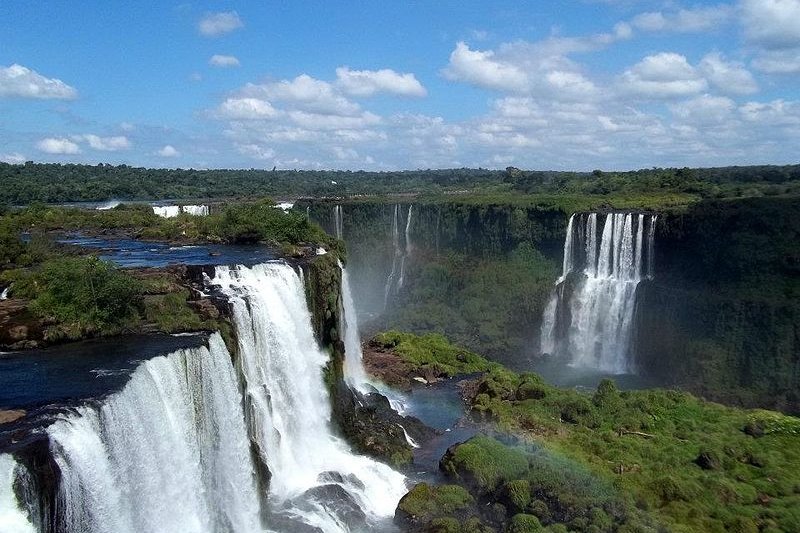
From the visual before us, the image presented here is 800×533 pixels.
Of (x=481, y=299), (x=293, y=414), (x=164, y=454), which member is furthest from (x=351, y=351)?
(x=164, y=454)

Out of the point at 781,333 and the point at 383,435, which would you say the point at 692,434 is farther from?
the point at 781,333

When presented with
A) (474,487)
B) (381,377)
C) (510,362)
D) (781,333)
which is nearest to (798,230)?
(781,333)

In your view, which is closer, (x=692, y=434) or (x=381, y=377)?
(x=692, y=434)

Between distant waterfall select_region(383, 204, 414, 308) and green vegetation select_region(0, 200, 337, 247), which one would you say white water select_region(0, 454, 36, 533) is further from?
distant waterfall select_region(383, 204, 414, 308)

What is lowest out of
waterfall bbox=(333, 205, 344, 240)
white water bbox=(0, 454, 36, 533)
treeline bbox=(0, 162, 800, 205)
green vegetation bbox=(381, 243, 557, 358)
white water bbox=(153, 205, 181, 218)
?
green vegetation bbox=(381, 243, 557, 358)

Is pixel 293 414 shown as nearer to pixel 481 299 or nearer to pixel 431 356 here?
pixel 431 356

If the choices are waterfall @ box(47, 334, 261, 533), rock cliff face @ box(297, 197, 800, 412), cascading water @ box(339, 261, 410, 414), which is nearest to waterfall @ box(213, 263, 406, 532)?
waterfall @ box(47, 334, 261, 533)

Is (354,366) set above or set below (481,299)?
below
